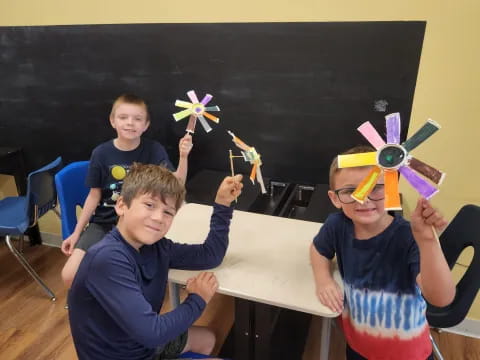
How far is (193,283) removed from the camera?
115 centimetres

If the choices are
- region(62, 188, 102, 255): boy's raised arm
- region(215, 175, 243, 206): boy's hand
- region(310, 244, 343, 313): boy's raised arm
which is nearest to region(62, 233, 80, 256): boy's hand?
region(62, 188, 102, 255): boy's raised arm

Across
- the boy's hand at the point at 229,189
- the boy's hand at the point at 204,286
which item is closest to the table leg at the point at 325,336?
the boy's hand at the point at 204,286

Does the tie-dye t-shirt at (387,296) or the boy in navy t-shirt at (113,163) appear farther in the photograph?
the boy in navy t-shirt at (113,163)

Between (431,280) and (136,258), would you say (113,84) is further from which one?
(431,280)

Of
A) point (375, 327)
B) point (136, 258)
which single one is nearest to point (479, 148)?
point (375, 327)

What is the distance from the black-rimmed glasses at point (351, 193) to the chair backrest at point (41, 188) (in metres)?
1.63

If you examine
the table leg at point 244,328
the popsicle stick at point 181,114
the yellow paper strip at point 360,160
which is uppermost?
the popsicle stick at point 181,114

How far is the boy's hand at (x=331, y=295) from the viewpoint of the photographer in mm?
1055

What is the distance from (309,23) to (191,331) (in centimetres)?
151

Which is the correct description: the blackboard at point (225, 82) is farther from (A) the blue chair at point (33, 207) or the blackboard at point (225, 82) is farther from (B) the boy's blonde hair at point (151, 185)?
(B) the boy's blonde hair at point (151, 185)

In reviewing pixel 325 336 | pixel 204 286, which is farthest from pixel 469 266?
pixel 204 286

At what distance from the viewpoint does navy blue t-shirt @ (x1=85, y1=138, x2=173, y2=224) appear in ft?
6.11

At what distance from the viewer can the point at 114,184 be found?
6.19 ft

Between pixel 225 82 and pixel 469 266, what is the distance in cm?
146
